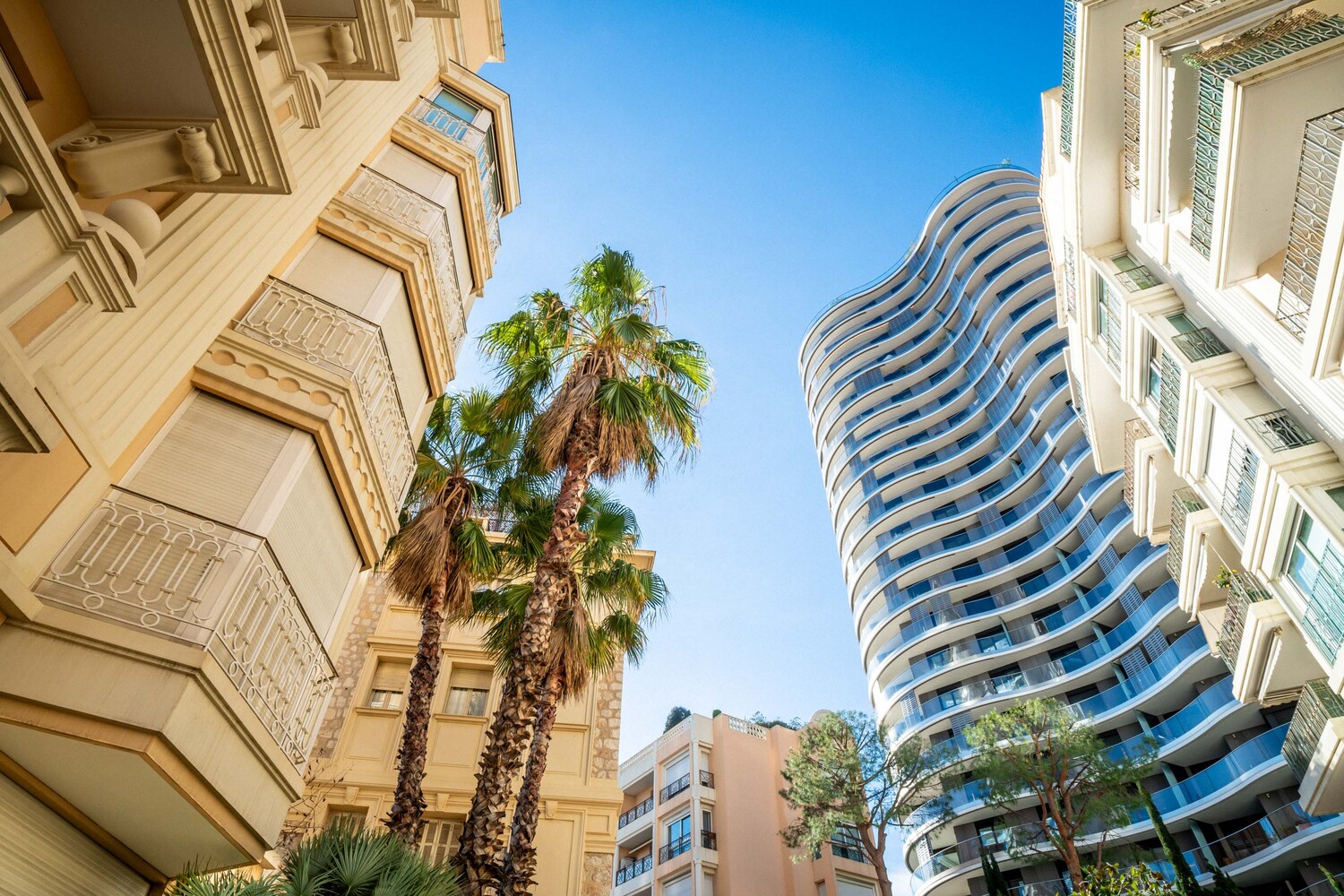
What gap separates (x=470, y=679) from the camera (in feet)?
60.8

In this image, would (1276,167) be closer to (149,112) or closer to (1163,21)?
(1163,21)

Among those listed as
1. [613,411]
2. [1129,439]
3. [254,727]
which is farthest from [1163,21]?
[254,727]

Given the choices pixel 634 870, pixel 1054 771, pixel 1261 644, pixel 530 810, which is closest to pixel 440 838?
pixel 530 810

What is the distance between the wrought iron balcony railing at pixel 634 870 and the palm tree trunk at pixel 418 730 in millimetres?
29432

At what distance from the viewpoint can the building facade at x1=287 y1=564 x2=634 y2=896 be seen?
619 inches

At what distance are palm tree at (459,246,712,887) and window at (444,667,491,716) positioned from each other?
13.2 ft

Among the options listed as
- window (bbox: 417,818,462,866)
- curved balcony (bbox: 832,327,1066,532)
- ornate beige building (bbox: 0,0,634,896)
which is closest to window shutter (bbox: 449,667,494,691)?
window (bbox: 417,818,462,866)

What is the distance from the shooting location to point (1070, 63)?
1583 cm

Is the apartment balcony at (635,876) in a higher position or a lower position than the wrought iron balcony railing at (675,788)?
lower

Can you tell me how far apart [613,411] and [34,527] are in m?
8.50

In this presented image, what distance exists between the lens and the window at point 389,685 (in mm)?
17703

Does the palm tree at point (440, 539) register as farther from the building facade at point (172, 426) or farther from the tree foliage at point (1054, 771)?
the tree foliage at point (1054, 771)

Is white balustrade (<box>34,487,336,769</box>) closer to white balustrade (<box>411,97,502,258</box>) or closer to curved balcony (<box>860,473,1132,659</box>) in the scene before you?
white balustrade (<box>411,97,502,258</box>)

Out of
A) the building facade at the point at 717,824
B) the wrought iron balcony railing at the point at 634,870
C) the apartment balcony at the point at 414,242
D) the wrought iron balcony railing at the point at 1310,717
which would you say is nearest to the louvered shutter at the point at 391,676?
the apartment balcony at the point at 414,242
